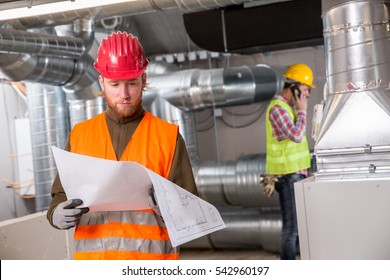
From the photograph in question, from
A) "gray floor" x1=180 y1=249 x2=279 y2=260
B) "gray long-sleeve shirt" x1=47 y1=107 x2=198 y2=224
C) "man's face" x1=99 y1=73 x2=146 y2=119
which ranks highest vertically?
"man's face" x1=99 y1=73 x2=146 y2=119

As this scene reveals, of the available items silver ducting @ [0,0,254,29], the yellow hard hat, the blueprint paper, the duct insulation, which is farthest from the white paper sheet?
the yellow hard hat

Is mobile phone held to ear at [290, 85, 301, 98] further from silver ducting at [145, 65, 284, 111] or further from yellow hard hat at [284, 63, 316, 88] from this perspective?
silver ducting at [145, 65, 284, 111]

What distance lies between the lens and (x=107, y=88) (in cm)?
183

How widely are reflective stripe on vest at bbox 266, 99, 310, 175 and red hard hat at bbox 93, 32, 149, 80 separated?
1.97 m

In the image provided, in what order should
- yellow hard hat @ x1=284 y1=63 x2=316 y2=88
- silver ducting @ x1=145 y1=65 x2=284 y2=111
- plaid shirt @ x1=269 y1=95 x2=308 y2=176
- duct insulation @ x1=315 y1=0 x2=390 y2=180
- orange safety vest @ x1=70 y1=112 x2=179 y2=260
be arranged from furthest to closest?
1. silver ducting @ x1=145 y1=65 x2=284 y2=111
2. yellow hard hat @ x1=284 y1=63 x2=316 y2=88
3. plaid shirt @ x1=269 y1=95 x2=308 y2=176
4. duct insulation @ x1=315 y1=0 x2=390 y2=180
5. orange safety vest @ x1=70 y1=112 x2=179 y2=260

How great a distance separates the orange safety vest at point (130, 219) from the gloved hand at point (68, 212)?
12cm

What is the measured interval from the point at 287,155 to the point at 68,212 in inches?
89.0

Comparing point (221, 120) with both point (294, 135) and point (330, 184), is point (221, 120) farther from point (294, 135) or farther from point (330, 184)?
point (330, 184)

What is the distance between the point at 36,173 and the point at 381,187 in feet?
11.7

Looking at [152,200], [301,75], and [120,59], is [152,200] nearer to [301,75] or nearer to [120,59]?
[120,59]

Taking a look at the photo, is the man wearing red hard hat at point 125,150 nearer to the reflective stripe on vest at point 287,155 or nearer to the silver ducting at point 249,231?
the reflective stripe on vest at point 287,155

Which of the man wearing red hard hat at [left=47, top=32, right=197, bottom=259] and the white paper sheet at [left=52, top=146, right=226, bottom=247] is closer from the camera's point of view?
the white paper sheet at [left=52, top=146, right=226, bottom=247]

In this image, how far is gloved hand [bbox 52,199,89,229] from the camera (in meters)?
1.68

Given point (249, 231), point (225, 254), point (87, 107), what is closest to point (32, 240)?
point (87, 107)
